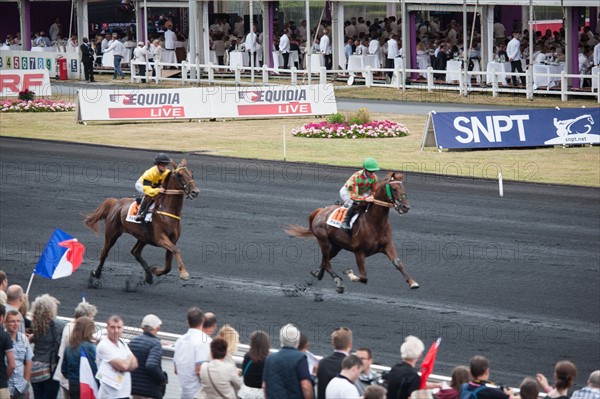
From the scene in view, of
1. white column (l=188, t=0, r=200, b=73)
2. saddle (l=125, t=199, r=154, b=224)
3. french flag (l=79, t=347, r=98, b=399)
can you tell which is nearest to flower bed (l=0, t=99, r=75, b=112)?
white column (l=188, t=0, r=200, b=73)

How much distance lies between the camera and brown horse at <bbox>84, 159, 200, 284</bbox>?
17.6m

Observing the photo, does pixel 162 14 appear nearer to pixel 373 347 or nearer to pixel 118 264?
pixel 118 264

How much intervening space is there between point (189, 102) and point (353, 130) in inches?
247

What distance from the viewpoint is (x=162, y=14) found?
5706cm

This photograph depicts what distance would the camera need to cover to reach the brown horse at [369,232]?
16297mm

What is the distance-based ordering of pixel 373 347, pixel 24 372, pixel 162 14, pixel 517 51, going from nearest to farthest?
pixel 24 372
pixel 373 347
pixel 517 51
pixel 162 14

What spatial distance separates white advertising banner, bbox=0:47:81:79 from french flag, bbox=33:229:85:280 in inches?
1418

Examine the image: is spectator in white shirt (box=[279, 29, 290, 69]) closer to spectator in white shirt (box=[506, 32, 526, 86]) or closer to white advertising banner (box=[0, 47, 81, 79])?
white advertising banner (box=[0, 47, 81, 79])

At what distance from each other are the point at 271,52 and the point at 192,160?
19.8 m

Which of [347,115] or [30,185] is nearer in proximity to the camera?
[30,185]

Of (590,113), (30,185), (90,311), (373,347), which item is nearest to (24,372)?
(90,311)

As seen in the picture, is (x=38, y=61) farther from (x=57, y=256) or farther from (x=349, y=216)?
(x=57, y=256)

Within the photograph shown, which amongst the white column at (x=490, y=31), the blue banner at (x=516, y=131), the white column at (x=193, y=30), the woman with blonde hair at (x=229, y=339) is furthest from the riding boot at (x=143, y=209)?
the white column at (x=193, y=30)

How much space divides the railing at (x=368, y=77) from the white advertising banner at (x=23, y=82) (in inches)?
213
